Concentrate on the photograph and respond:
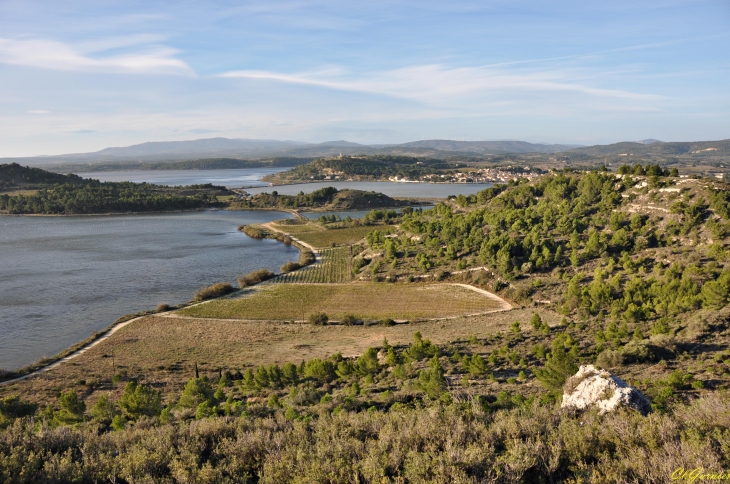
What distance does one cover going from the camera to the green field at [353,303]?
34.0 metres

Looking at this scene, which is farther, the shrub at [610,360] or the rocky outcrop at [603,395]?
the shrub at [610,360]

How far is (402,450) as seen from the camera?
26.8 feet

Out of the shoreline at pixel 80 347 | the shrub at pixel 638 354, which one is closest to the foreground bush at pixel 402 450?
the shrub at pixel 638 354

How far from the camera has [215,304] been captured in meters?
37.7

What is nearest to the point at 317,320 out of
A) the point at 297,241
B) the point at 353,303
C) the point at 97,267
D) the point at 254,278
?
the point at 353,303

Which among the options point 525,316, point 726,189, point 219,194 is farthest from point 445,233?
point 219,194

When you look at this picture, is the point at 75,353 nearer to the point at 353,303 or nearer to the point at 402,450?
the point at 353,303

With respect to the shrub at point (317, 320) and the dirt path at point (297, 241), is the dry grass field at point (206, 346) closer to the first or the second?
the shrub at point (317, 320)

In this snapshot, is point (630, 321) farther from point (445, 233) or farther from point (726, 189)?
point (445, 233)

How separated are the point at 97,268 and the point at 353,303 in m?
32.5

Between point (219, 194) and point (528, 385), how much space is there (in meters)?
119

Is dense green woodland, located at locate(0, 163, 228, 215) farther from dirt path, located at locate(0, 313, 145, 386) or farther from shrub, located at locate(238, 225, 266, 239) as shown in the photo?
dirt path, located at locate(0, 313, 145, 386)

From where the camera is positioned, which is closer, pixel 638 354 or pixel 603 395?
pixel 603 395

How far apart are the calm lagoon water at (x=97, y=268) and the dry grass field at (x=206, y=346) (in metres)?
5.31
